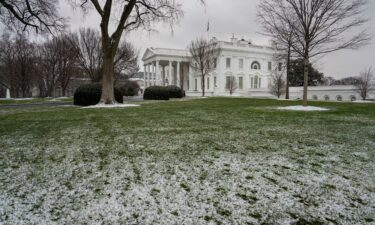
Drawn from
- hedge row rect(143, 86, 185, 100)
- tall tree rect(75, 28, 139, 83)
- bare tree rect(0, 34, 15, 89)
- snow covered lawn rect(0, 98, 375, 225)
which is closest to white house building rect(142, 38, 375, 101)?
tall tree rect(75, 28, 139, 83)

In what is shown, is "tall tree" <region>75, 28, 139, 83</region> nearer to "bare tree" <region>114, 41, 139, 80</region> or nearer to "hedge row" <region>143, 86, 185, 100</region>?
"bare tree" <region>114, 41, 139, 80</region>

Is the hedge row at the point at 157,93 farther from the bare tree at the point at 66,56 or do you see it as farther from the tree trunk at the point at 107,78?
the bare tree at the point at 66,56

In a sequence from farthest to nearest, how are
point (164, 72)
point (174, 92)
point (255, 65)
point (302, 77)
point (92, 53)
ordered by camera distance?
point (164, 72), point (255, 65), point (302, 77), point (92, 53), point (174, 92)

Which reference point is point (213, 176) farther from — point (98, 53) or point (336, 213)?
point (98, 53)

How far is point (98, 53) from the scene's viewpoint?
3141 centimetres

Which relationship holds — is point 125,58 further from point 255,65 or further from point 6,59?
point 255,65

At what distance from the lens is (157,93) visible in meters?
24.9

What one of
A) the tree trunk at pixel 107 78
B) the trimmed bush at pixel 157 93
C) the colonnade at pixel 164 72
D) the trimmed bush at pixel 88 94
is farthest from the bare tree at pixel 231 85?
the tree trunk at pixel 107 78

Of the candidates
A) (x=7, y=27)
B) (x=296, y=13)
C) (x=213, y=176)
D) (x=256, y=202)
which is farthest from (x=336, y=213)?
(x=7, y=27)

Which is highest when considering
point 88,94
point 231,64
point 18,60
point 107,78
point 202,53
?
point 231,64

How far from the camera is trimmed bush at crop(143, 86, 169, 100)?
973 inches

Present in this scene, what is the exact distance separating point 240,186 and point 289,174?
774mm

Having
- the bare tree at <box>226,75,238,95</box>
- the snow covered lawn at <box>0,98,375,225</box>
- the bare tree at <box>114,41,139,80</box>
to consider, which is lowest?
the snow covered lawn at <box>0,98,375,225</box>

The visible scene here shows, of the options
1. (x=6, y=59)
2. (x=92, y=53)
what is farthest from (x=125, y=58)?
(x=6, y=59)
